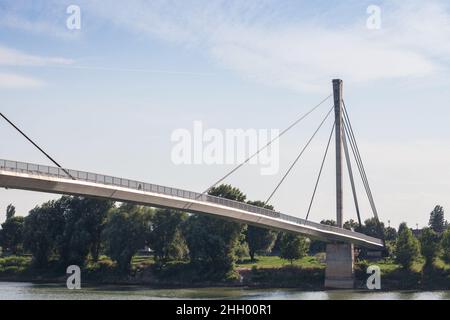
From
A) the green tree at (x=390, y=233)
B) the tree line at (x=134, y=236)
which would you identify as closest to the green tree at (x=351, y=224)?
the green tree at (x=390, y=233)

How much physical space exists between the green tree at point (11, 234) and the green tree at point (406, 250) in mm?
58253

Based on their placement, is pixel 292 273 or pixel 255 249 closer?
pixel 292 273

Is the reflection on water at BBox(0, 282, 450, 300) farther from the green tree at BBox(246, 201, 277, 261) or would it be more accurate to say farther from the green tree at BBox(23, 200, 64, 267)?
the green tree at BBox(246, 201, 277, 261)

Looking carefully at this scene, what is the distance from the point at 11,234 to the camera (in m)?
110

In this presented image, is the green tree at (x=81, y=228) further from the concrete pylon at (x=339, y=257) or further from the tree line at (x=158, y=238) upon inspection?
the concrete pylon at (x=339, y=257)

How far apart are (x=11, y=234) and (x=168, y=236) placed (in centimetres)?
3730

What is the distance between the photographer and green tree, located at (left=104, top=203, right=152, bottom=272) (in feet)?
266

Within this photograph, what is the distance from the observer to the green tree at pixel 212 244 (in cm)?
7831

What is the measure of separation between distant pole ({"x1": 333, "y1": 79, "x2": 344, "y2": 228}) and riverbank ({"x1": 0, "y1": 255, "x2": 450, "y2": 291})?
19.7ft

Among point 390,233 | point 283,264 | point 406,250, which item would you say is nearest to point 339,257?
point 406,250
